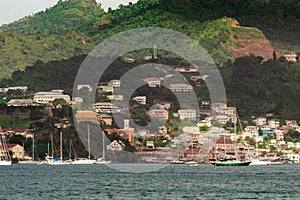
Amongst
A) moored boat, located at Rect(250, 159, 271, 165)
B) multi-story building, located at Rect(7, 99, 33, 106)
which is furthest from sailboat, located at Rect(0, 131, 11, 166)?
multi-story building, located at Rect(7, 99, 33, 106)

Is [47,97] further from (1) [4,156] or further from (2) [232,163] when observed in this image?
(2) [232,163]

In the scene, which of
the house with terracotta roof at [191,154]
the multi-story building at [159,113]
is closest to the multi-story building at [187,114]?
the multi-story building at [159,113]

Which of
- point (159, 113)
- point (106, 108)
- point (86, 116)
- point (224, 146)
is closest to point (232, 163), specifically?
point (224, 146)

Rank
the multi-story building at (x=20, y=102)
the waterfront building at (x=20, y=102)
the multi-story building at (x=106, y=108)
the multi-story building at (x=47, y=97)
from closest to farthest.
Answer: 1. the multi-story building at (x=106, y=108)
2. the waterfront building at (x=20, y=102)
3. the multi-story building at (x=20, y=102)
4. the multi-story building at (x=47, y=97)

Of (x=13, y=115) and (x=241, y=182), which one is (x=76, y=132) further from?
(x=241, y=182)

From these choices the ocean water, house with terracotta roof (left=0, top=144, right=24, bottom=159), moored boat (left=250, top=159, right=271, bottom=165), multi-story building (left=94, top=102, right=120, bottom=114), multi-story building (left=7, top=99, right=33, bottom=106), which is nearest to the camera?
the ocean water

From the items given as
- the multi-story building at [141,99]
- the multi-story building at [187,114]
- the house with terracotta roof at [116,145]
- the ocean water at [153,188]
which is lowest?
the ocean water at [153,188]

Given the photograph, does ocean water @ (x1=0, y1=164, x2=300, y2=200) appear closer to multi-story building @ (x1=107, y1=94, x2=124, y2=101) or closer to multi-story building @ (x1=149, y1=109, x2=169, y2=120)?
multi-story building @ (x1=149, y1=109, x2=169, y2=120)

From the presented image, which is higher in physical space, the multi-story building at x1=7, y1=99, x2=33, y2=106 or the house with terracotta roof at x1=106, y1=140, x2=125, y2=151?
the multi-story building at x1=7, y1=99, x2=33, y2=106

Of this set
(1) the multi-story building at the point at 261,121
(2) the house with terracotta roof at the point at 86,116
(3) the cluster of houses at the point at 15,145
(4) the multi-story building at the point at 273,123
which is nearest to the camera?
(3) the cluster of houses at the point at 15,145

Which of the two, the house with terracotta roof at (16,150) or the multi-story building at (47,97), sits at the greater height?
the multi-story building at (47,97)

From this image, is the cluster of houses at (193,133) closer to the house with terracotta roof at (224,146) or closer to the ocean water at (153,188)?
the house with terracotta roof at (224,146)
